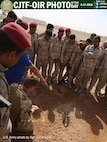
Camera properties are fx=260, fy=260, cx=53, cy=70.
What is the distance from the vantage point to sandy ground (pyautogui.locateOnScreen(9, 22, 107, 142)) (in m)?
5.43

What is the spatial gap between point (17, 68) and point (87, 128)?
2.36m

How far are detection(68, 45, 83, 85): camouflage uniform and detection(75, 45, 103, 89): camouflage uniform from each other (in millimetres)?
179

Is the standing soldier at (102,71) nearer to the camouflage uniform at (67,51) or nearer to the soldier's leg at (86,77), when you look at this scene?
the soldier's leg at (86,77)

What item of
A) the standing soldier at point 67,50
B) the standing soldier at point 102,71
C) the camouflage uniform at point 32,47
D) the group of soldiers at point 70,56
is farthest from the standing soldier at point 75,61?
the camouflage uniform at point 32,47

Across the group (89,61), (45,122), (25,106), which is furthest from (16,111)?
(89,61)

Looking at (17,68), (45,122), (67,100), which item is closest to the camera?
(17,68)

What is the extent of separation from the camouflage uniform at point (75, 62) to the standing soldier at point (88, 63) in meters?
0.18

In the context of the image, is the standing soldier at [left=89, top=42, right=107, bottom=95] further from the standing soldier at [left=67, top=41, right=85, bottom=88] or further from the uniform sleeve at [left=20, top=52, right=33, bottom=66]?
the uniform sleeve at [left=20, top=52, right=33, bottom=66]

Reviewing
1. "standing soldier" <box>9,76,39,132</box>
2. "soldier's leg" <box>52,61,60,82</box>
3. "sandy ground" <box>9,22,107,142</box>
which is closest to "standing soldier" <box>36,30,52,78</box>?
"soldier's leg" <box>52,61,60,82</box>

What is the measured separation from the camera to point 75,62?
745 centimetres

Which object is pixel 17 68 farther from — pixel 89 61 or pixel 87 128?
pixel 89 61

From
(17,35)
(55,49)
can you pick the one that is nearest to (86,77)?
(55,49)

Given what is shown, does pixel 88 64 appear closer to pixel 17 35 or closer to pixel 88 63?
pixel 88 63

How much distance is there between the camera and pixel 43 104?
21.1 ft
